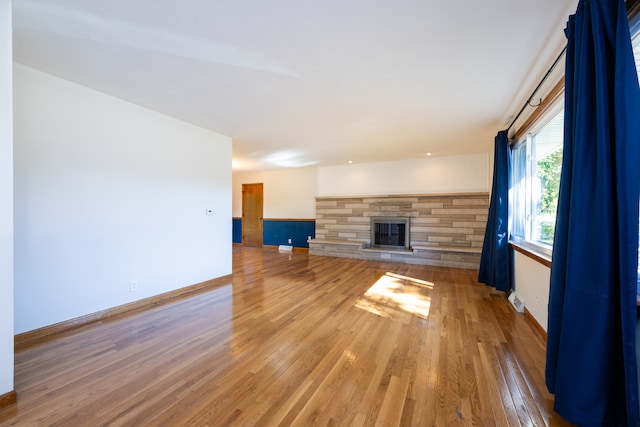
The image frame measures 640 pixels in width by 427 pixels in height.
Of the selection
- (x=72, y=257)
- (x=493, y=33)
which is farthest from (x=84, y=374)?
(x=493, y=33)

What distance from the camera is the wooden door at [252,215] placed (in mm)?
7922

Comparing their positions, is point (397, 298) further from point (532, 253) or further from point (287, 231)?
point (287, 231)

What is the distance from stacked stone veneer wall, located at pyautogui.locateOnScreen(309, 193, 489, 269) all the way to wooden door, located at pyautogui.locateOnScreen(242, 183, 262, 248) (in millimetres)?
2094

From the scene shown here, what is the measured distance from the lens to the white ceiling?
1.58 meters

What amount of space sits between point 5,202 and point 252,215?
6.62 metres

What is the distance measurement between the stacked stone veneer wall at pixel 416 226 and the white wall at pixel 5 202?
5.28 metres

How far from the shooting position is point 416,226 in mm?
5750

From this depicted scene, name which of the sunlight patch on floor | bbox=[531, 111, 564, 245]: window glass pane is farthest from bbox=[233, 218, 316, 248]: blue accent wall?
bbox=[531, 111, 564, 245]: window glass pane

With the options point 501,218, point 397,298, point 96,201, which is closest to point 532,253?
point 501,218

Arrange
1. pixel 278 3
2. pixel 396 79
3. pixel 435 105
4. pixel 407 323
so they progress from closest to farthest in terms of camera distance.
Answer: pixel 278 3
pixel 396 79
pixel 407 323
pixel 435 105

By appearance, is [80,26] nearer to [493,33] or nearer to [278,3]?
[278,3]

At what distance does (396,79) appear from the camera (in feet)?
7.78

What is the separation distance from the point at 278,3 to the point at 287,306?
275 cm

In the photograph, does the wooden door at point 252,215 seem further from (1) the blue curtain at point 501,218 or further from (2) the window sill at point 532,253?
(2) the window sill at point 532,253
